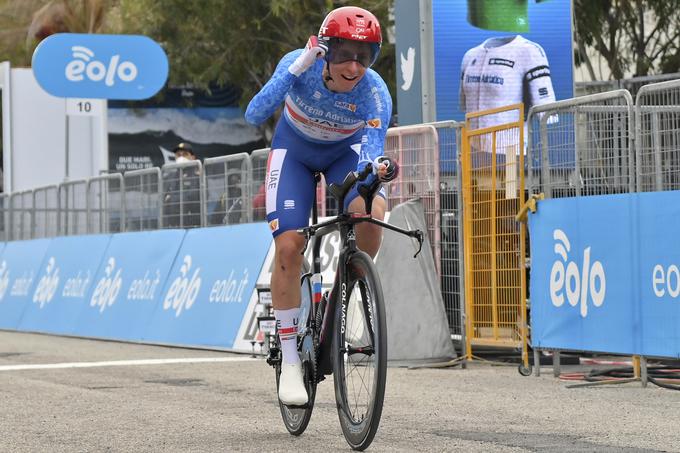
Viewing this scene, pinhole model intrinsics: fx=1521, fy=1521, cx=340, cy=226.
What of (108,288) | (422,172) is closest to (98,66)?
(108,288)

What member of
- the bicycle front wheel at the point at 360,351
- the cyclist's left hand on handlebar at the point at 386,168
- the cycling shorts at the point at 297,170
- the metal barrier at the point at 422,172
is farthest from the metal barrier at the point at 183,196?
the cyclist's left hand on handlebar at the point at 386,168

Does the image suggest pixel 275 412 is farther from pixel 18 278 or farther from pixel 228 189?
pixel 18 278

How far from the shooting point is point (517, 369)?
12648 millimetres

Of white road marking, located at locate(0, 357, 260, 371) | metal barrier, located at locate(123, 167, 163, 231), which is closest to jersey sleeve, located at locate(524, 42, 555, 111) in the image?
metal barrier, located at locate(123, 167, 163, 231)

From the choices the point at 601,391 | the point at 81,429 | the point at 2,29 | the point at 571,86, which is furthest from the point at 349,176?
the point at 2,29

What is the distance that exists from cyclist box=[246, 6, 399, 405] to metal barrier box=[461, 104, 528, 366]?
4773mm

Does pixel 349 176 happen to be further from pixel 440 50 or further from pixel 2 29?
pixel 2 29

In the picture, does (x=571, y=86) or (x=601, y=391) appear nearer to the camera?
(x=601, y=391)

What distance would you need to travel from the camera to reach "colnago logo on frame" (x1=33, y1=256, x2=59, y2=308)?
1966cm

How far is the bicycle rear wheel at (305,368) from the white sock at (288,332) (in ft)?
0.13

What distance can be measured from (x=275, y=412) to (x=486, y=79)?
9.94 m

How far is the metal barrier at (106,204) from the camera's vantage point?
18953 mm

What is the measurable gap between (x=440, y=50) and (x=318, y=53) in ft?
34.8

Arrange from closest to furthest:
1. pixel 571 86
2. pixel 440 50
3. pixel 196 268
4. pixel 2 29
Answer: pixel 196 268 < pixel 440 50 < pixel 571 86 < pixel 2 29
